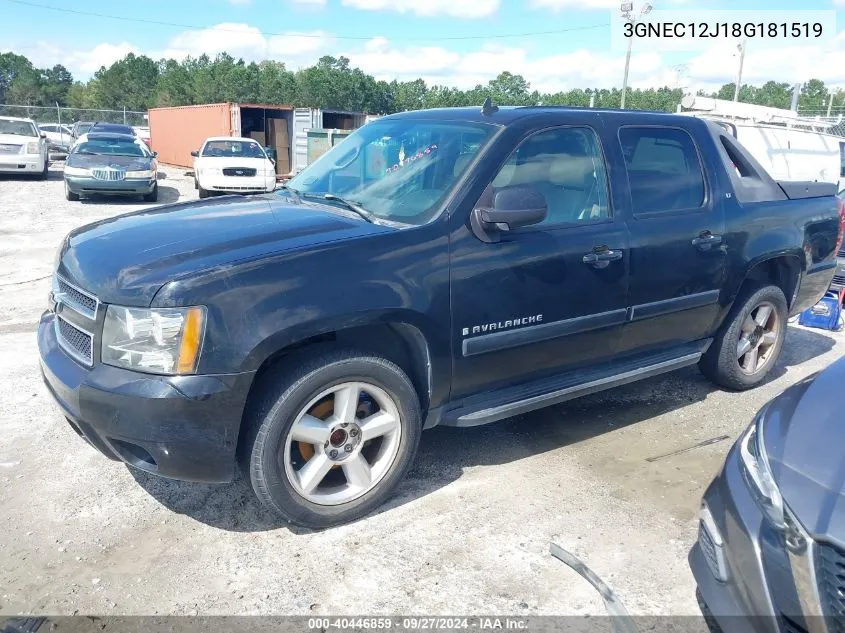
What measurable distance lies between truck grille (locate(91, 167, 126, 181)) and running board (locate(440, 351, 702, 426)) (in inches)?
505

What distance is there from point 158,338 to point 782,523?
2248 millimetres

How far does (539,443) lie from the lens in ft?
13.4

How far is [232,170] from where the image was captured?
51.5 feet

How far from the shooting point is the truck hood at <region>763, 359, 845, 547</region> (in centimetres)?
195

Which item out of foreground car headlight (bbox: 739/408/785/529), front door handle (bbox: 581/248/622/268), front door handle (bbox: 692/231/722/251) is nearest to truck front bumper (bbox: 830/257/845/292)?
front door handle (bbox: 692/231/722/251)

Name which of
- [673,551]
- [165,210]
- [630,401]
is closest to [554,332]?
[673,551]

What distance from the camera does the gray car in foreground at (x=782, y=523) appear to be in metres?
1.89

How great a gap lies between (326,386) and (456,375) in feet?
2.30

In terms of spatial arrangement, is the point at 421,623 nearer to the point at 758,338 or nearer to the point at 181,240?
the point at 181,240

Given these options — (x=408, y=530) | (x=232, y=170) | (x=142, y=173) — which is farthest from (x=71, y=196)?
(x=408, y=530)

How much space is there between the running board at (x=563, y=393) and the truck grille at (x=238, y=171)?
1330cm

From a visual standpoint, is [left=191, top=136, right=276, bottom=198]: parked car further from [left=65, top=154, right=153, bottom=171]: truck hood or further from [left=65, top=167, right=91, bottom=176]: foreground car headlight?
[left=65, top=167, right=91, bottom=176]: foreground car headlight

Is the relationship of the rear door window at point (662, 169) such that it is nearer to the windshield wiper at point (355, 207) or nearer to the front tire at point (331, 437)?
the windshield wiper at point (355, 207)

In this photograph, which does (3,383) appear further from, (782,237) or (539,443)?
(782,237)
